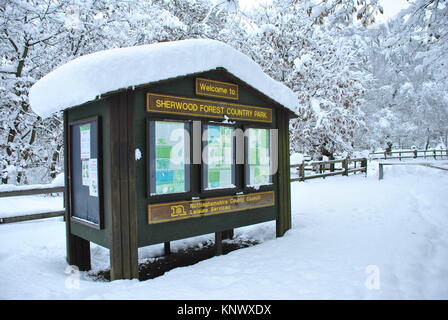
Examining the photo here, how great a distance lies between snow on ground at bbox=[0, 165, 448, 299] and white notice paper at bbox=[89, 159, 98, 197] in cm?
120

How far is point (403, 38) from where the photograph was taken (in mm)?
8188

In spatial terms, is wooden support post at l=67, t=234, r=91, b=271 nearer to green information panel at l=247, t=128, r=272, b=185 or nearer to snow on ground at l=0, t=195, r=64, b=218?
snow on ground at l=0, t=195, r=64, b=218

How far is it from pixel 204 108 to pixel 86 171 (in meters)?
2.02

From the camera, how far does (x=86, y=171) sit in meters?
5.08

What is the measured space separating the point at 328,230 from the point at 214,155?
308 centimetres

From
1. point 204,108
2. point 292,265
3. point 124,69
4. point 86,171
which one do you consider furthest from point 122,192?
point 292,265

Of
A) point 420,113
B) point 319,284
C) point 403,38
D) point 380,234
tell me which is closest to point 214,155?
point 319,284

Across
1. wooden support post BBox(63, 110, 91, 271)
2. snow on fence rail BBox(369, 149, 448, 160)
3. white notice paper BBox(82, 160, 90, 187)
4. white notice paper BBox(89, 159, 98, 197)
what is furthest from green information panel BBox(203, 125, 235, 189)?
snow on fence rail BBox(369, 149, 448, 160)

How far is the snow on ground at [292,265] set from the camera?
4.06 meters

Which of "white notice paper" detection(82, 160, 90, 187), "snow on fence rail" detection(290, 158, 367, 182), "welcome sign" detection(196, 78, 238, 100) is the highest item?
"welcome sign" detection(196, 78, 238, 100)

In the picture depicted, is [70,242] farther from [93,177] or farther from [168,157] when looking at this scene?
[168,157]

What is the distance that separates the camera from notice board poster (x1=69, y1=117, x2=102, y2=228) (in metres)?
4.77

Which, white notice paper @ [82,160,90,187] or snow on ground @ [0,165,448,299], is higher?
white notice paper @ [82,160,90,187]

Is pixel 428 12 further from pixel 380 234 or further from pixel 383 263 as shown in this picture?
pixel 383 263
